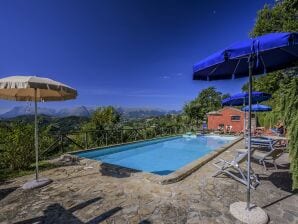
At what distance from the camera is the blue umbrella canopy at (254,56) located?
2.45 m

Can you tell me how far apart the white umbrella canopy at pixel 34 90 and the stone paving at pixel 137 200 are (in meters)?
0.70

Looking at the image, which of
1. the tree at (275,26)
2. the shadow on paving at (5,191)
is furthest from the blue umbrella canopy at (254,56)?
the tree at (275,26)

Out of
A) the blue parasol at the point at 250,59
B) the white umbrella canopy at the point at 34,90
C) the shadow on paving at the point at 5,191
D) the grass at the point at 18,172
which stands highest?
the blue parasol at the point at 250,59

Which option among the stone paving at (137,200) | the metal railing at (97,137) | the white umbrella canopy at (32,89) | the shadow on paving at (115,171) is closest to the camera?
the stone paving at (137,200)

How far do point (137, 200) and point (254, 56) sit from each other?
3097 mm

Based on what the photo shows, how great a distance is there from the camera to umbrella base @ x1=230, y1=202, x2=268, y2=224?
284cm

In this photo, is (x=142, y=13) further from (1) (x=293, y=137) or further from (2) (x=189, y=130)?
(1) (x=293, y=137)

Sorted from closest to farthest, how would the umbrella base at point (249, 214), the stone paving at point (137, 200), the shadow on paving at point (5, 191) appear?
1. the umbrella base at point (249, 214)
2. the stone paving at point (137, 200)
3. the shadow on paving at point (5, 191)

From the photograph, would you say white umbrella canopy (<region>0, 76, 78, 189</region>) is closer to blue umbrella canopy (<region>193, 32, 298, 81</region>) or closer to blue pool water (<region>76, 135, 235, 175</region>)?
blue umbrella canopy (<region>193, 32, 298, 81</region>)

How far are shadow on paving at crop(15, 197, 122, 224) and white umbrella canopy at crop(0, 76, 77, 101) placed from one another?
2.21 meters

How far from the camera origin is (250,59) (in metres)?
2.94

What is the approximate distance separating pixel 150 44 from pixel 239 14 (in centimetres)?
1005

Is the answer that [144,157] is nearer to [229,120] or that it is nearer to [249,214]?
[249,214]

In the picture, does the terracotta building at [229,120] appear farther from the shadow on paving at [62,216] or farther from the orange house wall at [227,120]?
the shadow on paving at [62,216]
